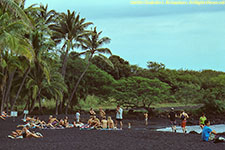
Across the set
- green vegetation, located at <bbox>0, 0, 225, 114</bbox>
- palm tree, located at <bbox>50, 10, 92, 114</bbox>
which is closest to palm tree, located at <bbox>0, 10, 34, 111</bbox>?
green vegetation, located at <bbox>0, 0, 225, 114</bbox>

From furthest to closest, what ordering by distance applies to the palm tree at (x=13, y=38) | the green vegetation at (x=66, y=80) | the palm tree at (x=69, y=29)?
the palm tree at (x=69, y=29) → the green vegetation at (x=66, y=80) → the palm tree at (x=13, y=38)

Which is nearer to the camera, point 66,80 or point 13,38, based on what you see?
point 13,38

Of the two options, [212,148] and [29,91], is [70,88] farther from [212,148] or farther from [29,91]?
[212,148]

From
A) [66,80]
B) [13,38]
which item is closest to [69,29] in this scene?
[66,80]

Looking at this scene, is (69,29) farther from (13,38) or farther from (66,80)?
(13,38)

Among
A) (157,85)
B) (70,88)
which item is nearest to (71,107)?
(70,88)

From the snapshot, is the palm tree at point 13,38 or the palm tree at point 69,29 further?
the palm tree at point 69,29

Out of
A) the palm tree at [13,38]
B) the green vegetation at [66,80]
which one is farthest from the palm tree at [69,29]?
the palm tree at [13,38]

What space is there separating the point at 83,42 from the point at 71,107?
8.92 meters

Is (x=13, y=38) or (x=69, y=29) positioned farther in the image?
(x=69, y=29)

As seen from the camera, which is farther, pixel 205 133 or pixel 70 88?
pixel 70 88

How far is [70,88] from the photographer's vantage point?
34469mm

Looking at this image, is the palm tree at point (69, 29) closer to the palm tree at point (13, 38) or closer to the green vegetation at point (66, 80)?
the green vegetation at point (66, 80)

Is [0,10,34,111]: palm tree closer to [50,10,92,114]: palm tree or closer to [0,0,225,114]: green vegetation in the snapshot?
[0,0,225,114]: green vegetation
